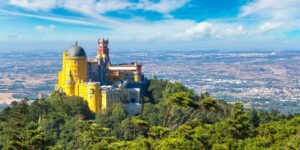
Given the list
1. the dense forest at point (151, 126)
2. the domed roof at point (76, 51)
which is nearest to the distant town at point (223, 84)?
the dense forest at point (151, 126)

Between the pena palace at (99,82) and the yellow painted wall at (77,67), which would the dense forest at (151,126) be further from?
the yellow painted wall at (77,67)

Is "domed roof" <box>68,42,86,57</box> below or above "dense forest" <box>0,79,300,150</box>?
above

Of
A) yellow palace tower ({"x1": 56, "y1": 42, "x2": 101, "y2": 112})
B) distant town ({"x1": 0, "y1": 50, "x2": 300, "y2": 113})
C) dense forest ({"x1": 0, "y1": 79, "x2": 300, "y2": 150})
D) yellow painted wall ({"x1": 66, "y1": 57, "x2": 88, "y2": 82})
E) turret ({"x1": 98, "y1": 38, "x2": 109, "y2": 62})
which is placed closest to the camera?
dense forest ({"x1": 0, "y1": 79, "x2": 300, "y2": 150})

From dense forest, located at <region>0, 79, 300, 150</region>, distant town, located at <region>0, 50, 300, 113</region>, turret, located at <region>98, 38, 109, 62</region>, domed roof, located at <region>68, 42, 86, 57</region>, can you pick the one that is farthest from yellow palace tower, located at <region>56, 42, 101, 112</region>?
distant town, located at <region>0, 50, 300, 113</region>

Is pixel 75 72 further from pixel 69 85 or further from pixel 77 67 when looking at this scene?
pixel 69 85

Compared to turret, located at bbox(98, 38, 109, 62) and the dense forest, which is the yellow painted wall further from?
turret, located at bbox(98, 38, 109, 62)

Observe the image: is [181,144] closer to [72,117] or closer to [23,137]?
[23,137]

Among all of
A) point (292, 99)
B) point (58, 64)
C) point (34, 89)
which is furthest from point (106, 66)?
point (58, 64)

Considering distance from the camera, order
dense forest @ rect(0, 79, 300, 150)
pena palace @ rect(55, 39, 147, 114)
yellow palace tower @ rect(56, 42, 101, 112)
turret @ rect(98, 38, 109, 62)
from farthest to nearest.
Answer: turret @ rect(98, 38, 109, 62), yellow palace tower @ rect(56, 42, 101, 112), pena palace @ rect(55, 39, 147, 114), dense forest @ rect(0, 79, 300, 150)
